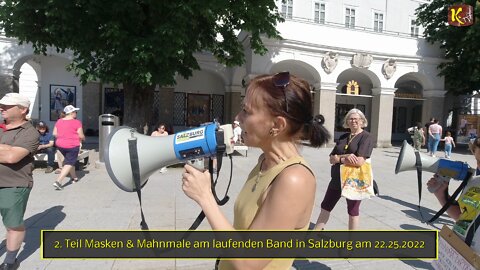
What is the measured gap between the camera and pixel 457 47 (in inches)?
Result: 733

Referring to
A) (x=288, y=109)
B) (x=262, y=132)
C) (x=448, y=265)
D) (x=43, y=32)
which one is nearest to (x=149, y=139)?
(x=262, y=132)

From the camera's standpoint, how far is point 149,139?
5.57 ft

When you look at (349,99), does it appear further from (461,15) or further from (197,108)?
(197,108)

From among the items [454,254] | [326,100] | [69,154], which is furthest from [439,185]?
[326,100]

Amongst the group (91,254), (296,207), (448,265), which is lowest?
(91,254)

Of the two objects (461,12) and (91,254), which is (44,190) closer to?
(91,254)

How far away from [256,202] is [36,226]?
4692mm

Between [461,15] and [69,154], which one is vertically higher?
[461,15]

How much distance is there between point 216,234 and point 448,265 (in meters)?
1.35

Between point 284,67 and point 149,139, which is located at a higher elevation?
point 284,67

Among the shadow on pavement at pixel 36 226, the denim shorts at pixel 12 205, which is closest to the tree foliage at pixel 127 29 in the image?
the shadow on pavement at pixel 36 226

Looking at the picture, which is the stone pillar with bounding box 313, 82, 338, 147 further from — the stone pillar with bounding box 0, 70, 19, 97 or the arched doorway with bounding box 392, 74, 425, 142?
the stone pillar with bounding box 0, 70, 19, 97
